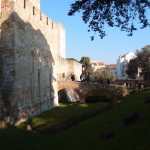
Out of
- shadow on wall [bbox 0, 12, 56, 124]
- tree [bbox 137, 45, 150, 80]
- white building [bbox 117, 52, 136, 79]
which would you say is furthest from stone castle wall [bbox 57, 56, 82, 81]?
white building [bbox 117, 52, 136, 79]

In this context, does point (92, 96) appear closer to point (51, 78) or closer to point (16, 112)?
point (51, 78)

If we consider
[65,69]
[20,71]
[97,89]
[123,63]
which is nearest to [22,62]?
[20,71]

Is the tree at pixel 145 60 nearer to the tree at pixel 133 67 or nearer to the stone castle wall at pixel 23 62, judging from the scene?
the tree at pixel 133 67

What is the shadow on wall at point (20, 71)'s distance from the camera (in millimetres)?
14898

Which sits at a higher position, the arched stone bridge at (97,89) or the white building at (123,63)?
the white building at (123,63)

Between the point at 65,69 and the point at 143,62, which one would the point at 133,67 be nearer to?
the point at 143,62

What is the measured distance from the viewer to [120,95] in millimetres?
26719

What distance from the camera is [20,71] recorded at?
1566cm

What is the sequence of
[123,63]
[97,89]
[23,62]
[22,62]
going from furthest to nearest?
1. [123,63]
2. [97,89]
3. [23,62]
4. [22,62]

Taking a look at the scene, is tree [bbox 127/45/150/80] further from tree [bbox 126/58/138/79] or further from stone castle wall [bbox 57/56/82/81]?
stone castle wall [bbox 57/56/82/81]

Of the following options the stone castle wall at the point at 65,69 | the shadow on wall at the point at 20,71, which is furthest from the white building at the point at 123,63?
the shadow on wall at the point at 20,71

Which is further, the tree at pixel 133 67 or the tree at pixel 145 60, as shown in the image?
the tree at pixel 133 67

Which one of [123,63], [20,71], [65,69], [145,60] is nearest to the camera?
[20,71]

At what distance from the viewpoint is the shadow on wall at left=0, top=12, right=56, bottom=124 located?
587 inches
